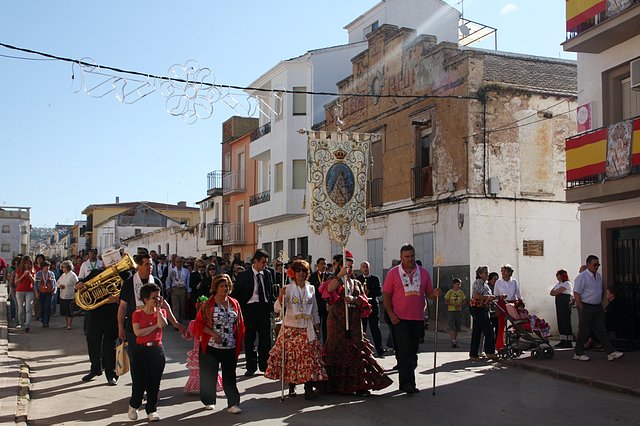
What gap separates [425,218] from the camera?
23.2 meters

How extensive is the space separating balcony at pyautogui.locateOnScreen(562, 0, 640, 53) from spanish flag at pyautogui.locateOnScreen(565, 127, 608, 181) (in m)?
1.92

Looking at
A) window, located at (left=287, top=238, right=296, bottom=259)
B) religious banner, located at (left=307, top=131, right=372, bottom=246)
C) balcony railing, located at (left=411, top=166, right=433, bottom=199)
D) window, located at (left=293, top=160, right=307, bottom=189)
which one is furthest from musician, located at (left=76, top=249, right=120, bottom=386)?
window, located at (left=287, top=238, right=296, bottom=259)

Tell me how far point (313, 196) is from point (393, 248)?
13167 millimetres

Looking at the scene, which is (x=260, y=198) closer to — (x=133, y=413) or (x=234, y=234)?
(x=234, y=234)

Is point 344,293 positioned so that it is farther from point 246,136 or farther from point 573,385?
point 246,136

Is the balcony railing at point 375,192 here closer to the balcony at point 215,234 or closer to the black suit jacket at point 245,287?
Result: the black suit jacket at point 245,287

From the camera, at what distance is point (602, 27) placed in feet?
51.0

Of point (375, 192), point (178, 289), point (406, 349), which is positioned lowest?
point (406, 349)

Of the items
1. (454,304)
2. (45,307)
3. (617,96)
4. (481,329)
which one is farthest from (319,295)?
(45,307)

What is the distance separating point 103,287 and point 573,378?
6.99 meters

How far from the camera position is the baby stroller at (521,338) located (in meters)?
13.7

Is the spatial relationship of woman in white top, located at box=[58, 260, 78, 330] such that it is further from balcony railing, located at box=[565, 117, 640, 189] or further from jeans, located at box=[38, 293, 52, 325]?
balcony railing, located at box=[565, 117, 640, 189]

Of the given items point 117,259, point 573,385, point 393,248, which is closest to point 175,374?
point 117,259

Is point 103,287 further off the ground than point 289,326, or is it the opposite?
point 103,287
